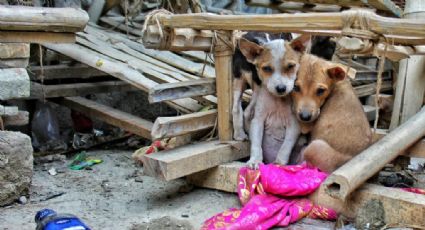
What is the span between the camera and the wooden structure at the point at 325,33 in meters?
3.69

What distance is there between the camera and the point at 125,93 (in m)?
8.48

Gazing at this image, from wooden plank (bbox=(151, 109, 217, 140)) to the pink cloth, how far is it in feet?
2.26

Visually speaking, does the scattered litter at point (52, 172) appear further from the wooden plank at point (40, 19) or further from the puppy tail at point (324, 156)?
the puppy tail at point (324, 156)

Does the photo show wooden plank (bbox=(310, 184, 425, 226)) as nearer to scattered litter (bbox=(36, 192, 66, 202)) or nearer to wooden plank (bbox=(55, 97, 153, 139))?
scattered litter (bbox=(36, 192, 66, 202))

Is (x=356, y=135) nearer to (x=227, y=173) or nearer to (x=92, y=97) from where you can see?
(x=227, y=173)

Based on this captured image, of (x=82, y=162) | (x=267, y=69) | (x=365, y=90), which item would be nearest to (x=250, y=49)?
(x=267, y=69)

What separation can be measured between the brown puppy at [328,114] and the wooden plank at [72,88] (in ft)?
10.1

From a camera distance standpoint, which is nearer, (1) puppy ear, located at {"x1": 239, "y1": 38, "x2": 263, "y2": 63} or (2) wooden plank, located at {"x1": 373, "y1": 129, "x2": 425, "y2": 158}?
(1) puppy ear, located at {"x1": 239, "y1": 38, "x2": 263, "y2": 63}

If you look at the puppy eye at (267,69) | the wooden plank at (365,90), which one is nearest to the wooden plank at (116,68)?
the puppy eye at (267,69)

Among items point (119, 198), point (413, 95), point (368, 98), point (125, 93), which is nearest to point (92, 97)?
point (125, 93)

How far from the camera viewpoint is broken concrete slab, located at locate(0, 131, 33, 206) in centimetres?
459

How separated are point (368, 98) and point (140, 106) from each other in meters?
3.24

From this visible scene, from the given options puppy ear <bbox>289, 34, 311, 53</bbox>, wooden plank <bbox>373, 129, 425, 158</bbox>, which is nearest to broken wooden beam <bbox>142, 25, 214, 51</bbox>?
puppy ear <bbox>289, 34, 311, 53</bbox>

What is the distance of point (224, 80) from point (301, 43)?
0.76 metres
